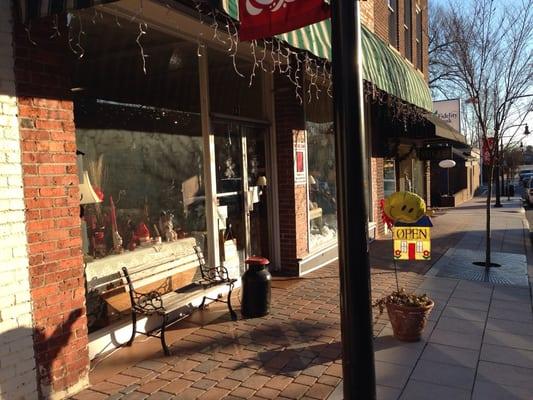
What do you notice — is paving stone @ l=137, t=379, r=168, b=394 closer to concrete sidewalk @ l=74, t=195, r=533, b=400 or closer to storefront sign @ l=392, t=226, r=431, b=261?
concrete sidewalk @ l=74, t=195, r=533, b=400

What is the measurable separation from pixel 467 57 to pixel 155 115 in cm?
596

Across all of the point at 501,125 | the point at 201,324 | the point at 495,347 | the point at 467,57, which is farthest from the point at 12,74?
the point at 501,125

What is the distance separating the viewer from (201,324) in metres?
5.18

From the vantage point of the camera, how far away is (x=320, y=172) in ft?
28.8

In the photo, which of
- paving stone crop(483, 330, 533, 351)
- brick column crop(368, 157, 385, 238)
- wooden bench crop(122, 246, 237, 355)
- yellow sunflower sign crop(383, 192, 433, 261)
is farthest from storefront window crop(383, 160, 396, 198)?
paving stone crop(483, 330, 533, 351)

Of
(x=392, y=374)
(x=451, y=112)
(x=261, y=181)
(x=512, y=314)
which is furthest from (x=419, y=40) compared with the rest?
(x=392, y=374)

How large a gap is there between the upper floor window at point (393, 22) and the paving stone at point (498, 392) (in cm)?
996

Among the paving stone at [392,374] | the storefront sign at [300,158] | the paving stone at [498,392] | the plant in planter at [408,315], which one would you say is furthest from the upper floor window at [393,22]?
the paving stone at [498,392]

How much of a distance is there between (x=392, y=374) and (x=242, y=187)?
11.8ft

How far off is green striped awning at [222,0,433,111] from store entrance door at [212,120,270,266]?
1801 mm

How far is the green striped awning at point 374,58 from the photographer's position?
4.60 metres

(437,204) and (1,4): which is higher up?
(1,4)

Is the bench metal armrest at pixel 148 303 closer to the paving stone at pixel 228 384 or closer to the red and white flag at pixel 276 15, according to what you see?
the paving stone at pixel 228 384

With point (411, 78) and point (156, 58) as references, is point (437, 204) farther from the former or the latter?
point (156, 58)
